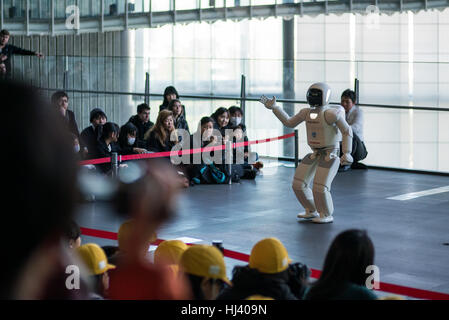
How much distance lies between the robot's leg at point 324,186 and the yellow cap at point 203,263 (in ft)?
19.4

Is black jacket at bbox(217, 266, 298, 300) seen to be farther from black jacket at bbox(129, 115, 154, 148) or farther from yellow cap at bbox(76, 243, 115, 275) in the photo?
black jacket at bbox(129, 115, 154, 148)

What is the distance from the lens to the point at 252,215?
1112 centimetres

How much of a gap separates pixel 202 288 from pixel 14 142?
375 centimetres

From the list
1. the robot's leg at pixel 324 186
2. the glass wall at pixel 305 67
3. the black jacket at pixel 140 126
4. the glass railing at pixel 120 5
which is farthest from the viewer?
the glass railing at pixel 120 5

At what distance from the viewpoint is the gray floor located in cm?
837

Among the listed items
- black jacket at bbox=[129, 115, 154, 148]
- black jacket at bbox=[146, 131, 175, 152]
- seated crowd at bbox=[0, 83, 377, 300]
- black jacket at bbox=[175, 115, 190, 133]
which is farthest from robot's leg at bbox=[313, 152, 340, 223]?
seated crowd at bbox=[0, 83, 377, 300]

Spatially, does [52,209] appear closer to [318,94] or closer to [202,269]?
[202,269]

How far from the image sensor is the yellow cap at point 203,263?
14.9 ft

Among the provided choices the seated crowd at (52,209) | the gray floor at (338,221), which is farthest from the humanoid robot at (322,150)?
the seated crowd at (52,209)

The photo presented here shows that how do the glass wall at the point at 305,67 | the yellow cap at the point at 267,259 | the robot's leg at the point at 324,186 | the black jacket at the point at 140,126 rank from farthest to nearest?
the glass wall at the point at 305,67
the black jacket at the point at 140,126
the robot's leg at the point at 324,186
the yellow cap at the point at 267,259

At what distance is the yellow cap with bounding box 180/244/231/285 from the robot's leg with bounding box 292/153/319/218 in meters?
6.14

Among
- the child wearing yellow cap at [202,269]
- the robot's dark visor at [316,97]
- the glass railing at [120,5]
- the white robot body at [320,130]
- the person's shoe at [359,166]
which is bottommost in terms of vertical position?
the person's shoe at [359,166]

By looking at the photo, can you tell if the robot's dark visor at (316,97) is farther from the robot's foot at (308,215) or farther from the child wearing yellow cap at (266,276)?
the child wearing yellow cap at (266,276)

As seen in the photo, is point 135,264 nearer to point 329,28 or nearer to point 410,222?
point 410,222
